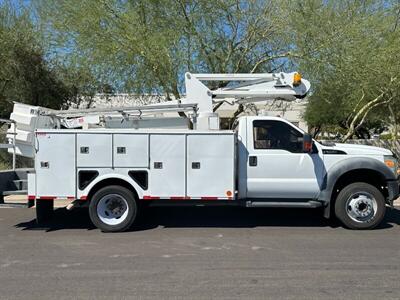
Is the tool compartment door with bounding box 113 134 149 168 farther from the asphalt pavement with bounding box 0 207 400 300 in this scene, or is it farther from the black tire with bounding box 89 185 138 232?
the asphalt pavement with bounding box 0 207 400 300

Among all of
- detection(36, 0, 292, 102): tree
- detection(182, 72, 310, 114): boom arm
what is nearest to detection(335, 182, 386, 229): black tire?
detection(182, 72, 310, 114): boom arm

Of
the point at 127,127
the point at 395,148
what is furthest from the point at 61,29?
the point at 395,148

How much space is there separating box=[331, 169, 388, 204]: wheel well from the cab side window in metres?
1.01

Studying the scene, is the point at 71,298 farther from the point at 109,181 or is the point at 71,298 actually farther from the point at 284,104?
the point at 284,104

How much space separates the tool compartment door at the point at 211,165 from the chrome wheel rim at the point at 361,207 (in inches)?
85.3

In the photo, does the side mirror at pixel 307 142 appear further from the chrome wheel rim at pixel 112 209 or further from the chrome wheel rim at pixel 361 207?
the chrome wheel rim at pixel 112 209

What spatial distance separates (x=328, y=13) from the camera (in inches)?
581

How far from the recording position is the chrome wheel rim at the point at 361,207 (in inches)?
352

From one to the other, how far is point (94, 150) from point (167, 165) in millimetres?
1309

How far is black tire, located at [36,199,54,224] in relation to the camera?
9.22 meters

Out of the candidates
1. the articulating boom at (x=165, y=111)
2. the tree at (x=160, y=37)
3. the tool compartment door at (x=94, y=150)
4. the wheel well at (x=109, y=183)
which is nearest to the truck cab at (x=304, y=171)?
the articulating boom at (x=165, y=111)

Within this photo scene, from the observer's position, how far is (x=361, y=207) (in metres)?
8.98

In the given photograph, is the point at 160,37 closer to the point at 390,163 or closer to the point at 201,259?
the point at 390,163

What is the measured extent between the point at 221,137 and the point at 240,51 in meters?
7.43
